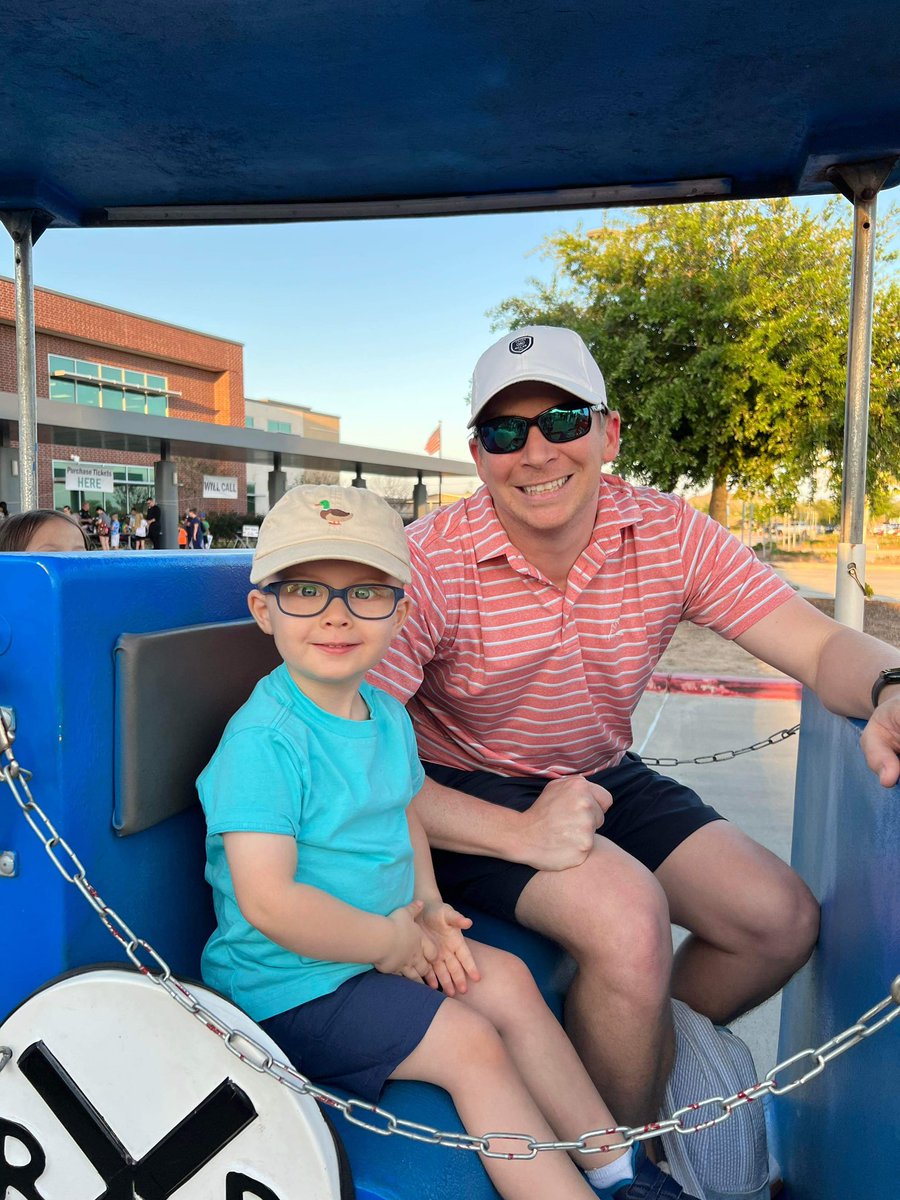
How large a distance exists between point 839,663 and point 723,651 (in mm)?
9168

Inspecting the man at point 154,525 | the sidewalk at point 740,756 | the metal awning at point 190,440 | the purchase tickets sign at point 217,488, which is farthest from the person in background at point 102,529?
the sidewalk at point 740,756

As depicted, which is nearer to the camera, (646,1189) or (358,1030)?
(358,1030)

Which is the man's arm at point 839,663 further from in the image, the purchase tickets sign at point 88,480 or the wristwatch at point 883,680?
the purchase tickets sign at point 88,480

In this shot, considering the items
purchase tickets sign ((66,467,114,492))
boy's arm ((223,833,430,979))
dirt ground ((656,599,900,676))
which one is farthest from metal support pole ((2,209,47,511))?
purchase tickets sign ((66,467,114,492))

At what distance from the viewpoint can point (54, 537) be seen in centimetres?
240

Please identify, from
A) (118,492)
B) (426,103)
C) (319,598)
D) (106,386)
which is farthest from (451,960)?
(106,386)

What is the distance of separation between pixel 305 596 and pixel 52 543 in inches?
44.4

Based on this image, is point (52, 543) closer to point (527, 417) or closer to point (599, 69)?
point (527, 417)

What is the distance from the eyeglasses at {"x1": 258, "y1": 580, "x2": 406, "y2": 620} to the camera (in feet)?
5.06

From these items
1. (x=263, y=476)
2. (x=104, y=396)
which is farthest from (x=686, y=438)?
(x=263, y=476)

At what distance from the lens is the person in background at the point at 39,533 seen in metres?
2.38

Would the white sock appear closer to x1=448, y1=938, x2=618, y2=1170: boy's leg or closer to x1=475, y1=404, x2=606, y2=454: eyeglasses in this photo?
x1=448, y1=938, x2=618, y2=1170: boy's leg

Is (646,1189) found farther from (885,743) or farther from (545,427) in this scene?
(545,427)

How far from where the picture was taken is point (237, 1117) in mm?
1252
